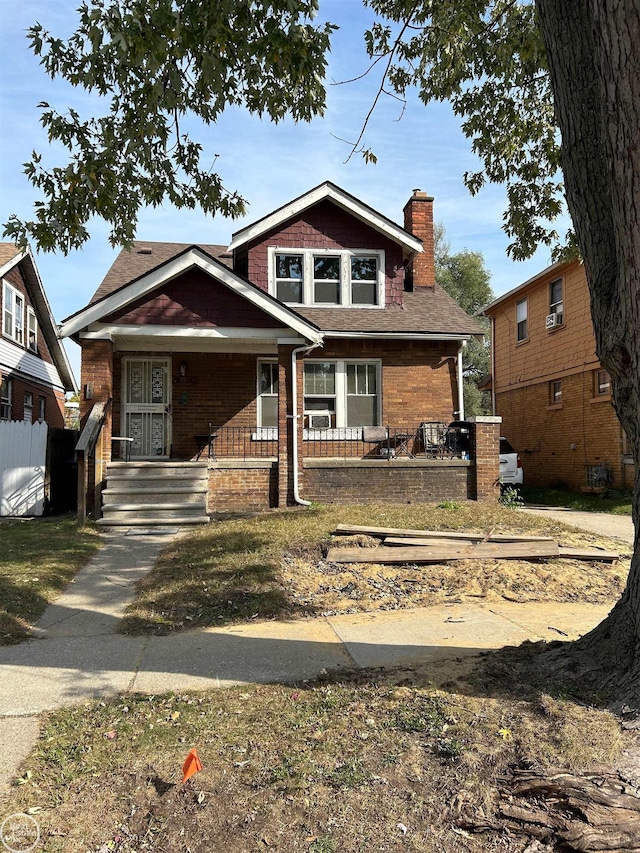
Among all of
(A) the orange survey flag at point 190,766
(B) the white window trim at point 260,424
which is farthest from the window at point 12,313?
(A) the orange survey flag at point 190,766

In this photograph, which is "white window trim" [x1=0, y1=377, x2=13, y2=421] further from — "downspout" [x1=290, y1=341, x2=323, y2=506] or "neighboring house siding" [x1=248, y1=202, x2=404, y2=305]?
"downspout" [x1=290, y1=341, x2=323, y2=506]

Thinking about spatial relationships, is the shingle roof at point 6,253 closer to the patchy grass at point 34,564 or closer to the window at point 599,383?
the patchy grass at point 34,564

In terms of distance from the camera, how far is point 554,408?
20047 millimetres

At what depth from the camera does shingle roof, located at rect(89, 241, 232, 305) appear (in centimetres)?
1512

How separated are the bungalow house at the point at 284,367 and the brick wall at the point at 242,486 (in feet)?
0.09

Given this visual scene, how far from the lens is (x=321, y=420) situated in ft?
49.6

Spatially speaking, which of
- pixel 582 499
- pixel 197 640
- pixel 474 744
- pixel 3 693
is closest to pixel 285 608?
pixel 197 640

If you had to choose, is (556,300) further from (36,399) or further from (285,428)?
(36,399)

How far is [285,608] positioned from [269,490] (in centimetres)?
621

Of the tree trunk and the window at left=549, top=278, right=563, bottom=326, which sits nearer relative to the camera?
the tree trunk

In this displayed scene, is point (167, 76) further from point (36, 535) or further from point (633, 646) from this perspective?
point (36, 535)

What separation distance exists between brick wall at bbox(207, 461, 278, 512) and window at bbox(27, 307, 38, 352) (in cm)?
Result: 1358

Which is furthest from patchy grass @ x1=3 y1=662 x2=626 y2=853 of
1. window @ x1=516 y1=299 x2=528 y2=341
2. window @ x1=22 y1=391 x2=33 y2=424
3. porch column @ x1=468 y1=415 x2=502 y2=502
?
window @ x1=22 y1=391 x2=33 y2=424

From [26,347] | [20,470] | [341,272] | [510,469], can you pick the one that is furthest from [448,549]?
[26,347]
